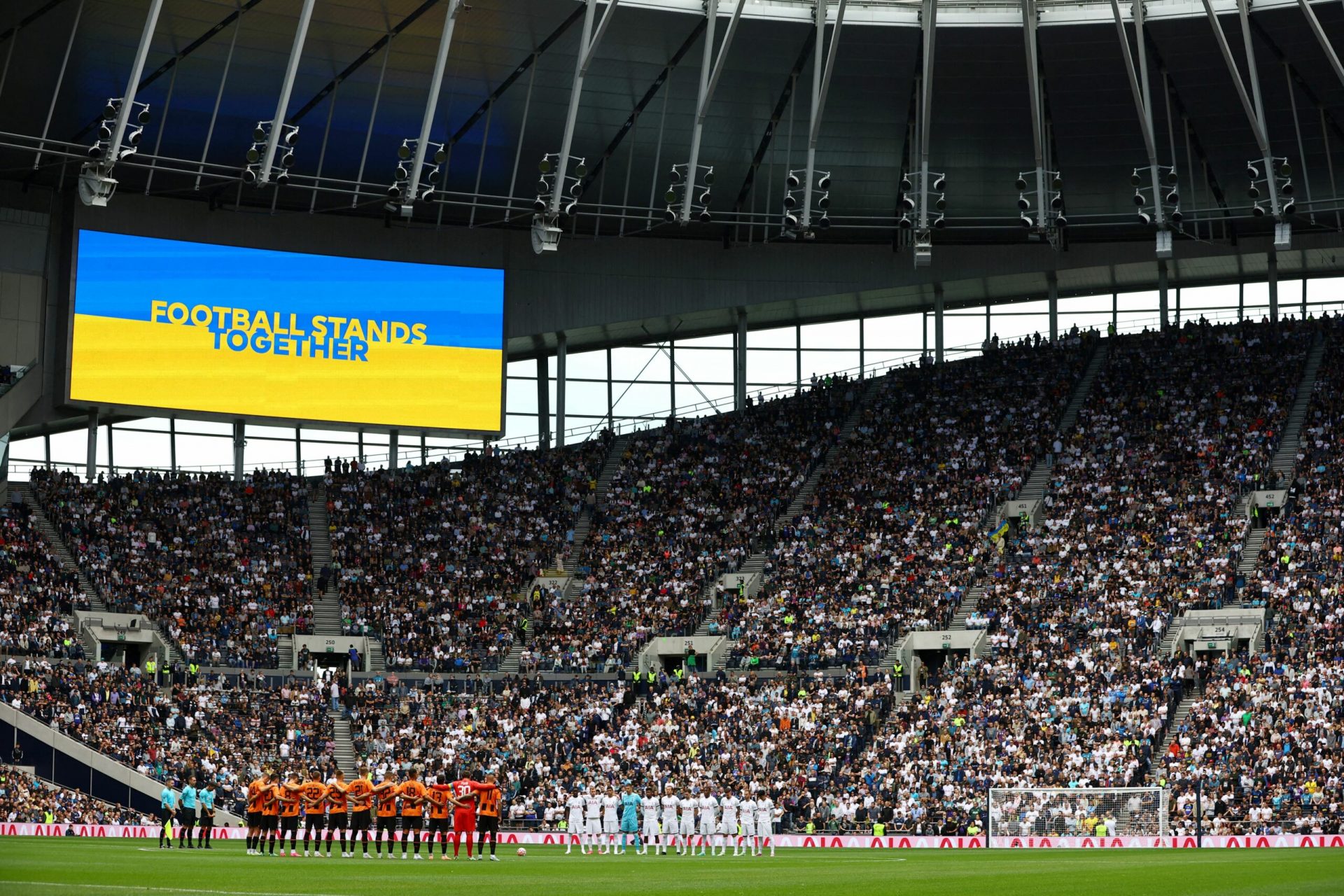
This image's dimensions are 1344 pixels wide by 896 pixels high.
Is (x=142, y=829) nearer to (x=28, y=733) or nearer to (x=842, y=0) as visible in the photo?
(x=28, y=733)

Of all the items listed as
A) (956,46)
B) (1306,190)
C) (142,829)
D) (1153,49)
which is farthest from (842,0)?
(142,829)

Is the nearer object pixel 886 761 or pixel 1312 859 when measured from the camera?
pixel 1312 859

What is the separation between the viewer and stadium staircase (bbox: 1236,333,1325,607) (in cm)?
4828

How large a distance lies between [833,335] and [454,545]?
17.2m

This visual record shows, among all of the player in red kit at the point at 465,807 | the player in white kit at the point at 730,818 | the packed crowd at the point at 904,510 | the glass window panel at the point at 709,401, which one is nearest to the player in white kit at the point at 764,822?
the player in white kit at the point at 730,818

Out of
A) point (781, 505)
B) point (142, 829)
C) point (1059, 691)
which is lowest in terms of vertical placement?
point (142, 829)

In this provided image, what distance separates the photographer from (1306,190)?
51.2 metres

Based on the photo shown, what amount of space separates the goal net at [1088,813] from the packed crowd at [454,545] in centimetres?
1955

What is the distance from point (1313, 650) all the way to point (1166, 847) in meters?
8.86

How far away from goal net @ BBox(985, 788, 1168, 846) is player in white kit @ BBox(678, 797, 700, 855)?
689 cm

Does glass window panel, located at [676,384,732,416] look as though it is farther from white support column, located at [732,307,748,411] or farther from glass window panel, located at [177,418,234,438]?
glass window panel, located at [177,418,234,438]

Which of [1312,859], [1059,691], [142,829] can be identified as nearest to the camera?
[1312,859]

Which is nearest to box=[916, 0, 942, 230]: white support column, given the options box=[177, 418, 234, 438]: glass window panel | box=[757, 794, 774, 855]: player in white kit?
box=[757, 794, 774, 855]: player in white kit

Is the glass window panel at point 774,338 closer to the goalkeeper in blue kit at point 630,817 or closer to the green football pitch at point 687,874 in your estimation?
the goalkeeper in blue kit at point 630,817
